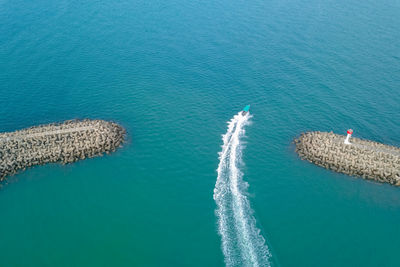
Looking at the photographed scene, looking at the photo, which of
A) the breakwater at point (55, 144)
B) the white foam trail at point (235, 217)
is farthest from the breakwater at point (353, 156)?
the breakwater at point (55, 144)

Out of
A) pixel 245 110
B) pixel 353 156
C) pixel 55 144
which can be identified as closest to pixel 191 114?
pixel 245 110

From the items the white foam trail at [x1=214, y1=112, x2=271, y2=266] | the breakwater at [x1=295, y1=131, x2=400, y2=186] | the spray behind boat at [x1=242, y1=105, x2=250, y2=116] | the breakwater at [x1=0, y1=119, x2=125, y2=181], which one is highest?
the spray behind boat at [x1=242, y1=105, x2=250, y2=116]

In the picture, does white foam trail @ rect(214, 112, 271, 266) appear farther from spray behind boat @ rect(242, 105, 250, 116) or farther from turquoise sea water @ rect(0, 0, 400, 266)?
spray behind boat @ rect(242, 105, 250, 116)

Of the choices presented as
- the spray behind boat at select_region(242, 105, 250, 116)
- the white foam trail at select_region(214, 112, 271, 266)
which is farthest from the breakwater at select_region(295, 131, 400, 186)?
the white foam trail at select_region(214, 112, 271, 266)

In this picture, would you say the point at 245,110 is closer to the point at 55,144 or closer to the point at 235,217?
the point at 235,217

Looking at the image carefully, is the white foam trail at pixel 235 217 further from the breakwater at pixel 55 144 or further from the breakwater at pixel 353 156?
the breakwater at pixel 55 144
